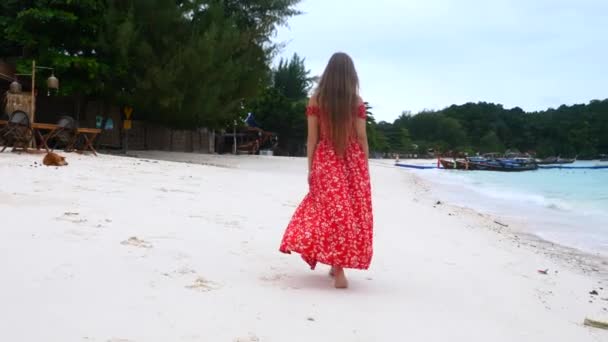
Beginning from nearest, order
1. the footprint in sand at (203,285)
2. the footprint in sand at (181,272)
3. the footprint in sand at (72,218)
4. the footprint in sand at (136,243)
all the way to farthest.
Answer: the footprint in sand at (203,285), the footprint in sand at (181,272), the footprint in sand at (136,243), the footprint in sand at (72,218)

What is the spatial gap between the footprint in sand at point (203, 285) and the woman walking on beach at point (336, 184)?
1.80ft

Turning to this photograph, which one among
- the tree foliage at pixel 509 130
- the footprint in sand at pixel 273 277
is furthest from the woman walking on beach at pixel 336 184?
the tree foliage at pixel 509 130

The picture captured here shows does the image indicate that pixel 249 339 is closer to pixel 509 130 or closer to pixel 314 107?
pixel 314 107

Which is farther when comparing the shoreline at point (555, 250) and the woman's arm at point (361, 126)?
the shoreline at point (555, 250)

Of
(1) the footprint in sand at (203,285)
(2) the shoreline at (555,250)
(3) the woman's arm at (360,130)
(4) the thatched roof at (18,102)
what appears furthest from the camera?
(4) the thatched roof at (18,102)

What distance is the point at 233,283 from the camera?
11.2 ft

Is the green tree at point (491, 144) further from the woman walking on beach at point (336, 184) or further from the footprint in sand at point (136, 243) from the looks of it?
the footprint in sand at point (136, 243)

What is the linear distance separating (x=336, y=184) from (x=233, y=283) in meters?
0.91

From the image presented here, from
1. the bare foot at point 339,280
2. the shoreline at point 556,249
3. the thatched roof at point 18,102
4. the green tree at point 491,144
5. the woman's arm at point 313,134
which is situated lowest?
the shoreline at point 556,249

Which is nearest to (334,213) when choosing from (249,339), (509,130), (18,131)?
(249,339)

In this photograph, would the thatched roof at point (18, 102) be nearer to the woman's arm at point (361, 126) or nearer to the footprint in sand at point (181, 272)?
→ the footprint in sand at point (181, 272)

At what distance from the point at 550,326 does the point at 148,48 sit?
56.3 ft

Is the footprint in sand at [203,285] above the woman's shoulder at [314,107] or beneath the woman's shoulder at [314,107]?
beneath

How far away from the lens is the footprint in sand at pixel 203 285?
3174 millimetres
